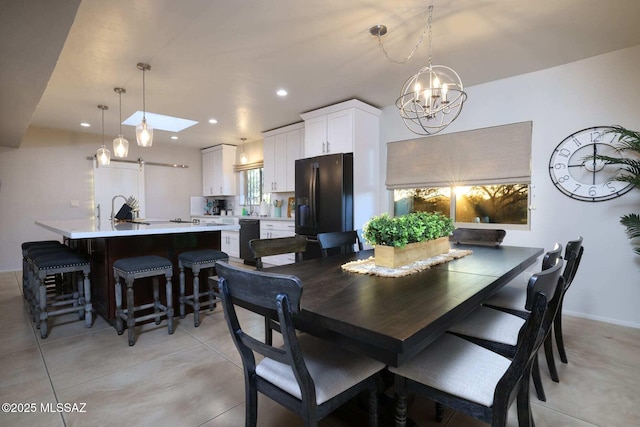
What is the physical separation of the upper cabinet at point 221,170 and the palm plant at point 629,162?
5.94 metres

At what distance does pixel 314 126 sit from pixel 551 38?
2.76m

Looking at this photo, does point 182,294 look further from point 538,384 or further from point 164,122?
point 164,122

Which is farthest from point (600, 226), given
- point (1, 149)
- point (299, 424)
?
point (1, 149)

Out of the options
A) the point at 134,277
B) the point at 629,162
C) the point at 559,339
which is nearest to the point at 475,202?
the point at 629,162

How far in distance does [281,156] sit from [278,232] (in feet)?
4.46

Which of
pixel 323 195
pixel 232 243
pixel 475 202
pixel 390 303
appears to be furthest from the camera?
pixel 232 243

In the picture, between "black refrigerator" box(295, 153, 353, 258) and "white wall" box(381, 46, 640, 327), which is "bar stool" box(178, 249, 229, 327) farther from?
"white wall" box(381, 46, 640, 327)

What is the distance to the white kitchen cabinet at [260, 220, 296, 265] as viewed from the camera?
16.5 ft

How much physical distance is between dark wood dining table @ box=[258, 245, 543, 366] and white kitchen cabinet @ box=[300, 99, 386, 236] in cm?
246

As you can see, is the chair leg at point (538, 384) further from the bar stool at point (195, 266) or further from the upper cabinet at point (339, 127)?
the upper cabinet at point (339, 127)

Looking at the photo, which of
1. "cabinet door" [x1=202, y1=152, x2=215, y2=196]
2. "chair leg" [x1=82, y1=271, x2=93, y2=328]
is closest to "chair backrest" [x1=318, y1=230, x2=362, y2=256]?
"chair leg" [x1=82, y1=271, x2=93, y2=328]

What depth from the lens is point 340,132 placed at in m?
4.09

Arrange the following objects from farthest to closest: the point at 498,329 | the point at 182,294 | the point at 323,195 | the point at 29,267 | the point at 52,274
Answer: the point at 323,195 → the point at 29,267 → the point at 182,294 → the point at 52,274 → the point at 498,329

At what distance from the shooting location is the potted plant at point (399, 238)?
160 cm
